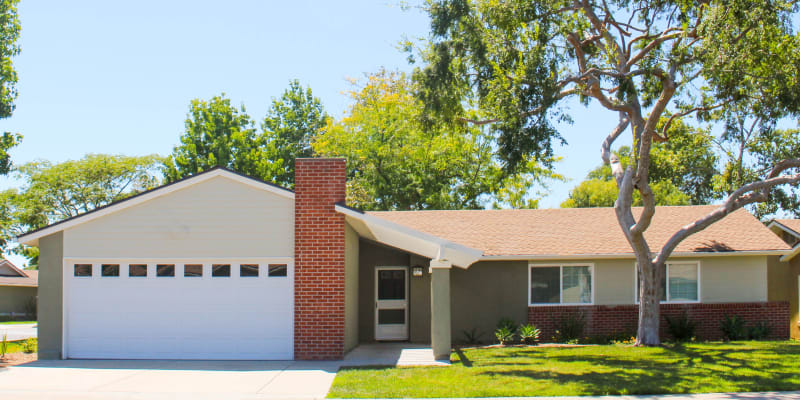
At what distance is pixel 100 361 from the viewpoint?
14805mm

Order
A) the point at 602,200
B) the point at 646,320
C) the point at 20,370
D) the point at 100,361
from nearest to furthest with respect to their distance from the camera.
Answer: the point at 20,370, the point at 100,361, the point at 646,320, the point at 602,200

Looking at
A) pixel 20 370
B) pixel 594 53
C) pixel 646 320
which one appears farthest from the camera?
pixel 594 53

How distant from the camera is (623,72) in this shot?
656 inches

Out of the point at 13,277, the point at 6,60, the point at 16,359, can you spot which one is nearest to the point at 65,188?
the point at 13,277

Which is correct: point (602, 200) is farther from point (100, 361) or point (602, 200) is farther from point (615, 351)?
point (100, 361)

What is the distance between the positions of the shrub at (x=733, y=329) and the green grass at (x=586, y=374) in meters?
2.54

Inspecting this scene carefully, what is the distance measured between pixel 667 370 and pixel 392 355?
5.78m

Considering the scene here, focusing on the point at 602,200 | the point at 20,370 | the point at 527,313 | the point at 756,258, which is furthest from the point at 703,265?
the point at 602,200

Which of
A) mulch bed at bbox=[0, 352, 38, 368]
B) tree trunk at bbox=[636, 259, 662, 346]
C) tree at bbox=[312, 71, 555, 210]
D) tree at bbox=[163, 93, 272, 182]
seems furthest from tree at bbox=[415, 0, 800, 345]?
tree at bbox=[163, 93, 272, 182]

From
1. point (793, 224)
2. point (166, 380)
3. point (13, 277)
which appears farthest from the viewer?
→ point (13, 277)

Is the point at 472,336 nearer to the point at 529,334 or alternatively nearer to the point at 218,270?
the point at 529,334

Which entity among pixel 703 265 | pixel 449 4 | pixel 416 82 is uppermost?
pixel 449 4

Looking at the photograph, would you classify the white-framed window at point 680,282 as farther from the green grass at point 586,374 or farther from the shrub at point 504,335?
the shrub at point 504,335

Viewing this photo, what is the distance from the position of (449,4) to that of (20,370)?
40.2ft
